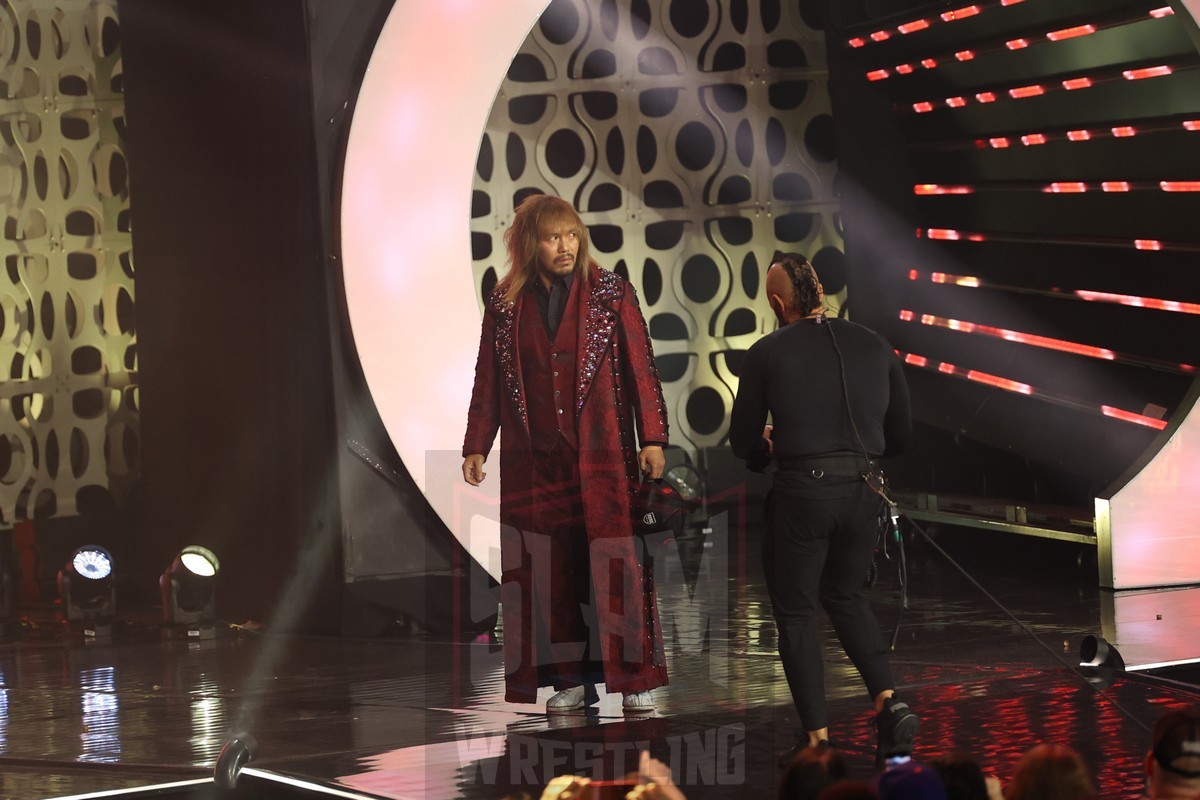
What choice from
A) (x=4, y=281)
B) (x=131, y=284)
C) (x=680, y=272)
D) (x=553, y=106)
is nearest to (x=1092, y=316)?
(x=680, y=272)

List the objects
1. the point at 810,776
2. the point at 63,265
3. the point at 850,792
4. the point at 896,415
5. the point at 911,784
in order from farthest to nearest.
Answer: the point at 63,265, the point at 896,415, the point at 810,776, the point at 911,784, the point at 850,792

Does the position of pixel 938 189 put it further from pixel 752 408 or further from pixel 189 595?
pixel 752 408

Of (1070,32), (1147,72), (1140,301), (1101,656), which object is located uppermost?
(1070,32)

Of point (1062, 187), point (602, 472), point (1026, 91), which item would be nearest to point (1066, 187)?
point (1062, 187)

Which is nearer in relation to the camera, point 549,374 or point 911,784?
point 911,784

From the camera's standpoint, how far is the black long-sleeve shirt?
4418 millimetres

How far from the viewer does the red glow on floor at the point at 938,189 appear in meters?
9.38

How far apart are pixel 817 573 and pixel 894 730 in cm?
47

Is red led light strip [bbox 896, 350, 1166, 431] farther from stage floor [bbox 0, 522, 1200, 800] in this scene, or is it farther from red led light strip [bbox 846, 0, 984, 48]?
red led light strip [bbox 846, 0, 984, 48]

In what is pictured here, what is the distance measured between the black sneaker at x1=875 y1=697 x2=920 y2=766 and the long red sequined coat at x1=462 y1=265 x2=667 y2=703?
0.94 meters

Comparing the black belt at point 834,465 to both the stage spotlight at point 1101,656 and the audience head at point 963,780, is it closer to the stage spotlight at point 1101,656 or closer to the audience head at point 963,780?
the stage spotlight at point 1101,656

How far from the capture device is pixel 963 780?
239 centimetres

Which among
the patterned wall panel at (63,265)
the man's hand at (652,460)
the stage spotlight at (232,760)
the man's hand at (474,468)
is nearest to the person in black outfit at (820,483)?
the man's hand at (652,460)

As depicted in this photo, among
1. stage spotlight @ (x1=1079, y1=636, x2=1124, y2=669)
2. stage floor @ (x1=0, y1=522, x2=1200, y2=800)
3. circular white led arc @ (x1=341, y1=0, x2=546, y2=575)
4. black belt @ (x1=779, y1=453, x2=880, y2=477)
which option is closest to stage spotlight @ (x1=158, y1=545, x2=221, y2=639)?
stage floor @ (x1=0, y1=522, x2=1200, y2=800)
